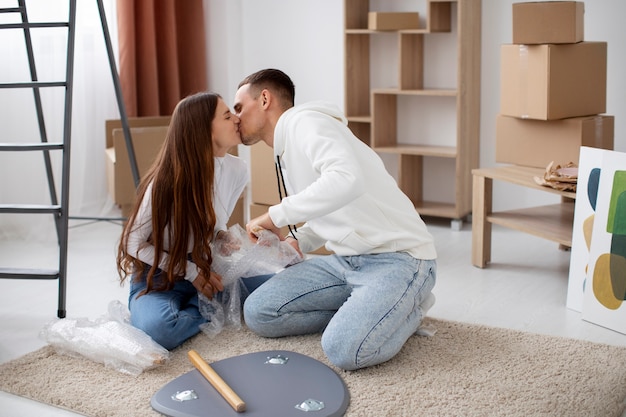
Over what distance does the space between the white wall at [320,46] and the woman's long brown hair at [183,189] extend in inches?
71.9

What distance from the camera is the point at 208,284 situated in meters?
2.33

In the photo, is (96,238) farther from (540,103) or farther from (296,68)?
(540,103)

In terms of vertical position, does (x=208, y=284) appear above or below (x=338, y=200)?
below

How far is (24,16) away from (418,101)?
188 cm

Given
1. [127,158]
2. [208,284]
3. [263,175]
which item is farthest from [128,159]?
[208,284]

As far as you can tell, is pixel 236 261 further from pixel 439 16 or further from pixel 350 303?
pixel 439 16

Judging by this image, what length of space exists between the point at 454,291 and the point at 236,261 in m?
0.79

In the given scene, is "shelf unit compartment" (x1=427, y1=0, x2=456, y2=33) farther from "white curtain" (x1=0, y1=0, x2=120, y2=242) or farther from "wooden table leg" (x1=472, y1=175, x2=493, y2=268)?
"white curtain" (x1=0, y1=0, x2=120, y2=242)

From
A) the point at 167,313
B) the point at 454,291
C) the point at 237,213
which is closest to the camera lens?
the point at 167,313

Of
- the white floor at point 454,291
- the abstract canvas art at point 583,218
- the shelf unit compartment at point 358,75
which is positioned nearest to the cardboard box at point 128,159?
the white floor at point 454,291

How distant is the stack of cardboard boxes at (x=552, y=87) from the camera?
288 cm

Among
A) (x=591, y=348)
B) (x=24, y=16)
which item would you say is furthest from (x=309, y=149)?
(x=24, y=16)

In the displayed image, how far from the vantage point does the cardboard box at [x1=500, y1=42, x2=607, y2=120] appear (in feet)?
9.48

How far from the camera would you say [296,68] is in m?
4.37
